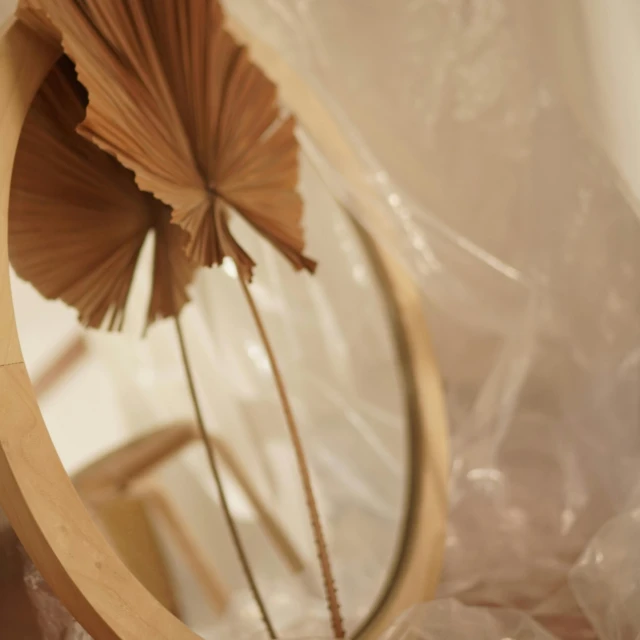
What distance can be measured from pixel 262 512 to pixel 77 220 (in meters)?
0.46

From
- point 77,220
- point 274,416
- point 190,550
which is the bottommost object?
point 190,550

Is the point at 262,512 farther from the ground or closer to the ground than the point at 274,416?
closer to the ground

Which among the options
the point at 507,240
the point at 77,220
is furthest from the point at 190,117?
the point at 507,240

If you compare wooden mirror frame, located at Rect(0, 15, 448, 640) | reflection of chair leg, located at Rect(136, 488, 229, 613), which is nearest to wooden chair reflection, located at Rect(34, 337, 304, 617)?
reflection of chair leg, located at Rect(136, 488, 229, 613)

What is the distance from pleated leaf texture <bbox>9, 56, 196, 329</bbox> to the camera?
0.43 meters

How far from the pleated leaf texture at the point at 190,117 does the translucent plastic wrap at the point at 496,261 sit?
0.19 m

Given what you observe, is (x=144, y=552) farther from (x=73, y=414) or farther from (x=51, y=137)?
(x=51, y=137)

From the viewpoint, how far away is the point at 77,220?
464 millimetres

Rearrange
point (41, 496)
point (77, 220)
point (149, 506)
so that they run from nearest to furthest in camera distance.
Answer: point (41, 496), point (77, 220), point (149, 506)

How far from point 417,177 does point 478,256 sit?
119mm

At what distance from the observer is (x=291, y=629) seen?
59cm

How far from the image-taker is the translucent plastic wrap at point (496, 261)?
647 mm

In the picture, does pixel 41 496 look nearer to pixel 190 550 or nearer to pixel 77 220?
pixel 77 220

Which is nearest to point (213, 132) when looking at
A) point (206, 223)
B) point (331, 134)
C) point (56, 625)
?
point (206, 223)
